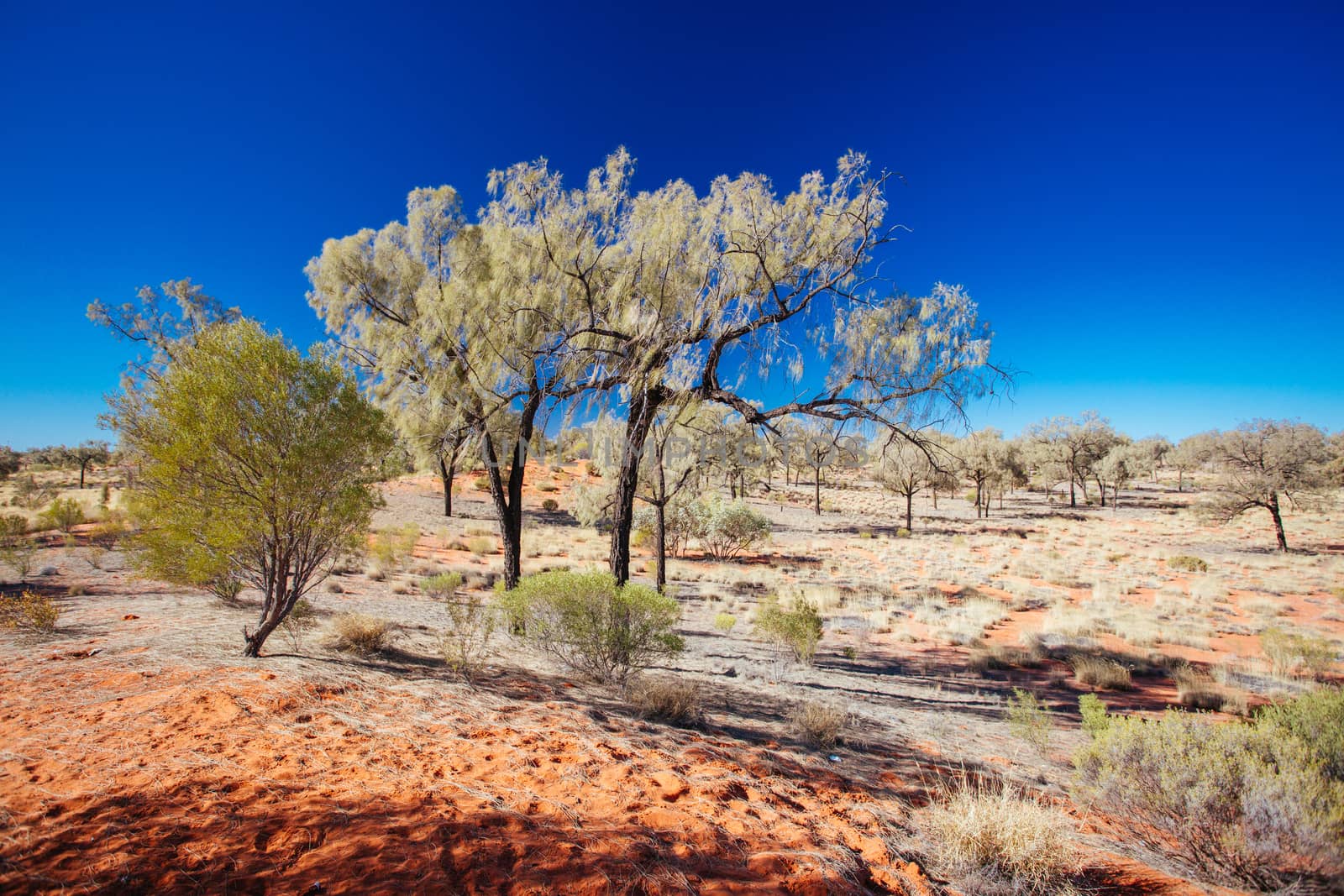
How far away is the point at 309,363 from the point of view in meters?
5.68

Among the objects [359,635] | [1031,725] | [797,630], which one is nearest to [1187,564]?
[797,630]

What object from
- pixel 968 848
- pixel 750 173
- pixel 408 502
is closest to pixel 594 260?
pixel 750 173

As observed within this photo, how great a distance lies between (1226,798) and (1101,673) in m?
6.63

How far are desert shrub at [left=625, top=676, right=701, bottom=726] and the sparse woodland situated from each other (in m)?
0.03

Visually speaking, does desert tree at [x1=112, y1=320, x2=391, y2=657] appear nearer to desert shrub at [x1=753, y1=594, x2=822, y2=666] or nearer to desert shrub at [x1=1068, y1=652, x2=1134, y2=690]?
desert shrub at [x1=753, y1=594, x2=822, y2=666]

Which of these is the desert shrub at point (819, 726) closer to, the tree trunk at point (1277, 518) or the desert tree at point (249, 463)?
the desert tree at point (249, 463)

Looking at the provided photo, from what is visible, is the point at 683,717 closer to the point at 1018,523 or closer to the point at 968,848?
the point at 968,848

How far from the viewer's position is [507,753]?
410cm

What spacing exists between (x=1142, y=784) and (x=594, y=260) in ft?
24.9

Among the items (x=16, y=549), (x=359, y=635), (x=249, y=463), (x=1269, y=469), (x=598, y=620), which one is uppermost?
(x=1269, y=469)

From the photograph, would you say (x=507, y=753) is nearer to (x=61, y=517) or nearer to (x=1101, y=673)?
(x=1101, y=673)

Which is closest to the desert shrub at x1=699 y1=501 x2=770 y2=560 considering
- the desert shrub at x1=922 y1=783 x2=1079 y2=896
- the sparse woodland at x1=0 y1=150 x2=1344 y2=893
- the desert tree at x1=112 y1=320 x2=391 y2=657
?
the sparse woodland at x1=0 y1=150 x2=1344 y2=893

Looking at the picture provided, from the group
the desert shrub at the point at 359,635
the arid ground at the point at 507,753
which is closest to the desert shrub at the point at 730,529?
the arid ground at the point at 507,753

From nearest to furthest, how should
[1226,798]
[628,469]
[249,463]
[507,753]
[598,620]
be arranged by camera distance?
[1226,798] < [507,753] < [249,463] < [598,620] < [628,469]
